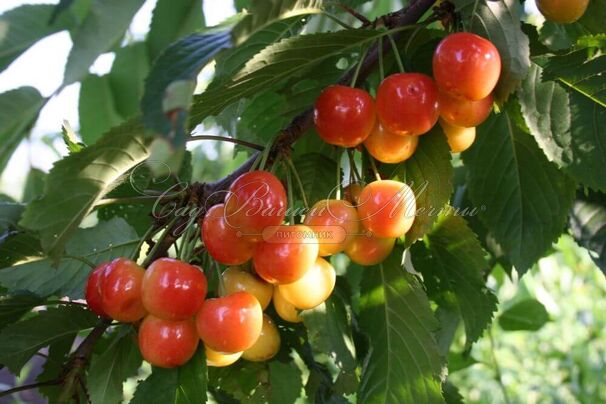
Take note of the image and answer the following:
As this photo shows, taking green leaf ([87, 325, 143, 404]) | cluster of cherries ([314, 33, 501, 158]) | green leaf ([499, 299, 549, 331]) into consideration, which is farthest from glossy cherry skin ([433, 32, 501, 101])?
green leaf ([499, 299, 549, 331])

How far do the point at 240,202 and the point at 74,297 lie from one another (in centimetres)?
43

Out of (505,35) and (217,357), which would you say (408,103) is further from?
(217,357)

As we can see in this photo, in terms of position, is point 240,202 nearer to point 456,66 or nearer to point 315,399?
point 456,66

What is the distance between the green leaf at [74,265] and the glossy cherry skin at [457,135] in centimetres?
56

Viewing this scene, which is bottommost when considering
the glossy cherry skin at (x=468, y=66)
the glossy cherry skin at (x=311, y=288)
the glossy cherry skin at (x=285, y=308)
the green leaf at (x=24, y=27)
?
the glossy cherry skin at (x=285, y=308)

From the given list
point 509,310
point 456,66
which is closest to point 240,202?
point 456,66

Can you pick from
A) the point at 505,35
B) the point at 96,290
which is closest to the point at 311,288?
the point at 96,290

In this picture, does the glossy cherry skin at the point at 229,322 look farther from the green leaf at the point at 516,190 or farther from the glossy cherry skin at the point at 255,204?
the green leaf at the point at 516,190

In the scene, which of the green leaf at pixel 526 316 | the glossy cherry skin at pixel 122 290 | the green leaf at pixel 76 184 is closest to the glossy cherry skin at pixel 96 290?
the glossy cherry skin at pixel 122 290

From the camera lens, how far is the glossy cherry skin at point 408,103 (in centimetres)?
81

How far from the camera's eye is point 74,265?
1104 millimetres

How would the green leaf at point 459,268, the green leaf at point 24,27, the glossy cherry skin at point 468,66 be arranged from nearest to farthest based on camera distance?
1. the green leaf at point 24,27
2. the glossy cherry skin at point 468,66
3. the green leaf at point 459,268

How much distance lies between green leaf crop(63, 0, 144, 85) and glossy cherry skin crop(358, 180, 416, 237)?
42cm

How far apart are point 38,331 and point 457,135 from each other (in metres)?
0.68
